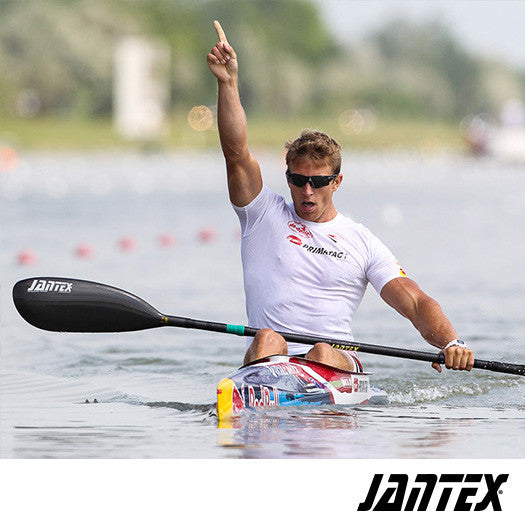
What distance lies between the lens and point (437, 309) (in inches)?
296

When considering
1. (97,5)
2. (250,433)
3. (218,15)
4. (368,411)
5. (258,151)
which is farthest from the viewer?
(218,15)

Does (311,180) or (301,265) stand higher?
(311,180)

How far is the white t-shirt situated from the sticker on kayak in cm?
115

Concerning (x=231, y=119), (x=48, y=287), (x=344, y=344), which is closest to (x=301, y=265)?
(x=344, y=344)

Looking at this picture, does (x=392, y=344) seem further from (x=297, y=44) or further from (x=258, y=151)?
(x=297, y=44)

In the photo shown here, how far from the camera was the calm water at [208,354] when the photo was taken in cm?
717

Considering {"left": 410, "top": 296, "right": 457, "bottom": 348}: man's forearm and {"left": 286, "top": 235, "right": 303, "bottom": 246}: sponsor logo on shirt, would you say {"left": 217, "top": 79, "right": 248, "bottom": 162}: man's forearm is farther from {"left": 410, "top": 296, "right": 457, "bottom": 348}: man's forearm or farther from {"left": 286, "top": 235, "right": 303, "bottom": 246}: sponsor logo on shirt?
{"left": 410, "top": 296, "right": 457, "bottom": 348}: man's forearm

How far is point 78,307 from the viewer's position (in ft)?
26.7

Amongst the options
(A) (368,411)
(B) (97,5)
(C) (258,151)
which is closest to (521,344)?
(A) (368,411)

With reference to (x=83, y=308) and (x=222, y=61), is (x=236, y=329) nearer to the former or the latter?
(x=83, y=308)

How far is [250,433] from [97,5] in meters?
80.3

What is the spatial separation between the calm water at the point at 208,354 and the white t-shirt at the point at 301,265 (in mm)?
569
